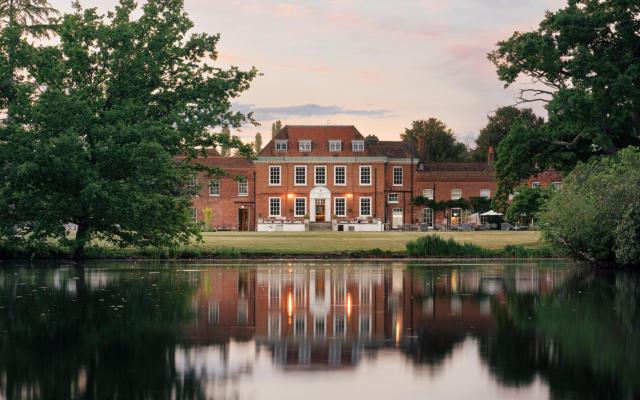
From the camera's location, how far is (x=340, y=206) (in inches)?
3285

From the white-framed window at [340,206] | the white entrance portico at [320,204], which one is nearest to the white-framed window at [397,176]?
the white-framed window at [340,206]

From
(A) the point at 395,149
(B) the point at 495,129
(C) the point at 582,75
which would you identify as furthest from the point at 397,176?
(C) the point at 582,75

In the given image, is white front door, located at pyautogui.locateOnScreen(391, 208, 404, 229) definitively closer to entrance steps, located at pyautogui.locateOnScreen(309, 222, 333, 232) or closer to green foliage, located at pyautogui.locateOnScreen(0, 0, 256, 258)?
entrance steps, located at pyautogui.locateOnScreen(309, 222, 333, 232)

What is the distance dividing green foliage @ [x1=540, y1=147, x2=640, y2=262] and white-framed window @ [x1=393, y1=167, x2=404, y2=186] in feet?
173

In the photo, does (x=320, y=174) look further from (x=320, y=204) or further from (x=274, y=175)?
(x=274, y=175)

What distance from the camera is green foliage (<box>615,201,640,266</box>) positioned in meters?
25.9

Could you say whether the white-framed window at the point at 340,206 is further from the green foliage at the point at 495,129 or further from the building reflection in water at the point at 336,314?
the building reflection in water at the point at 336,314

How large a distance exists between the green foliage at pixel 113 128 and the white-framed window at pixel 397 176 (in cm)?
5249

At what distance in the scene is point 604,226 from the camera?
27547mm

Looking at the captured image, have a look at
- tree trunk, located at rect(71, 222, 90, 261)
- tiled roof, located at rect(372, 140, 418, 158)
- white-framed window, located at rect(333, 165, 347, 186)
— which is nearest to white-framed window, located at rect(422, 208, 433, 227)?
tiled roof, located at rect(372, 140, 418, 158)

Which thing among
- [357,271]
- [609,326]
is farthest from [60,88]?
[609,326]

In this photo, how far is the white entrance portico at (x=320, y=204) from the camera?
8275 cm

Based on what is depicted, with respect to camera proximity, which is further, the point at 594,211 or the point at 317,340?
the point at 594,211

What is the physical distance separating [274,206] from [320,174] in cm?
523
